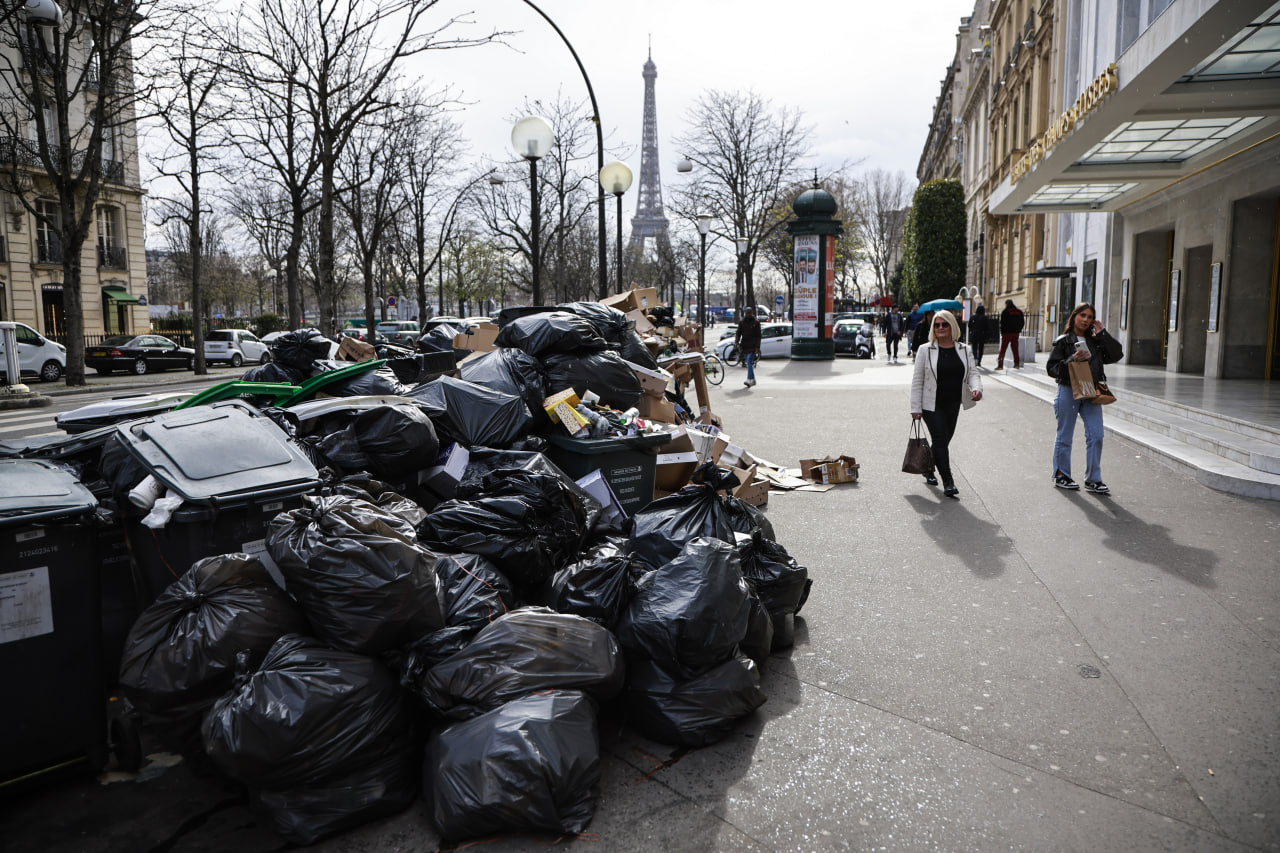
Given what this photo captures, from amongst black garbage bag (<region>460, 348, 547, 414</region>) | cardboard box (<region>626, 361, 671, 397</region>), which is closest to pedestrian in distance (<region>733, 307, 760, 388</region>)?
cardboard box (<region>626, 361, 671, 397</region>)

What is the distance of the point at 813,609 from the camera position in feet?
14.7

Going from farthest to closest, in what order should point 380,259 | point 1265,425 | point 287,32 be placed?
1. point 380,259
2. point 287,32
3. point 1265,425

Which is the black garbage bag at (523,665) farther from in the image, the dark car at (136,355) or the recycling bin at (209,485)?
the dark car at (136,355)

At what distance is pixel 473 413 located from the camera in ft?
16.0

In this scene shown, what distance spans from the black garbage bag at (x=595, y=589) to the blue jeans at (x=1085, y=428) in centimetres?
513

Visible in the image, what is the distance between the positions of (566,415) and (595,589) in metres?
1.99

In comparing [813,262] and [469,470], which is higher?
[813,262]

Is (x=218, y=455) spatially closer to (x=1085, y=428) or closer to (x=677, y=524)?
(x=677, y=524)

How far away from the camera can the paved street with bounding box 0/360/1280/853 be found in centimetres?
258

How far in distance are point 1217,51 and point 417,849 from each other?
390 inches

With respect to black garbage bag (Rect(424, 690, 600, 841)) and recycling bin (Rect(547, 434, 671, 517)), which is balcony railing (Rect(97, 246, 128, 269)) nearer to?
recycling bin (Rect(547, 434, 671, 517))

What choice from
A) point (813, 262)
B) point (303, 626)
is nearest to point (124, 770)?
point (303, 626)

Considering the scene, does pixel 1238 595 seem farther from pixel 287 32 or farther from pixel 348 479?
pixel 287 32

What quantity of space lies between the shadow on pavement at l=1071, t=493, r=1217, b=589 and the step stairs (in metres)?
1.14
